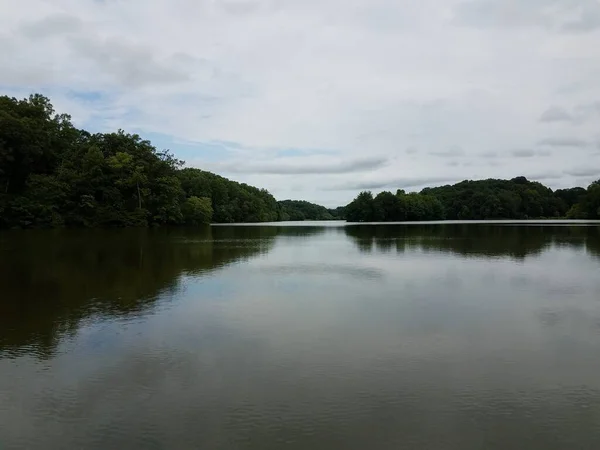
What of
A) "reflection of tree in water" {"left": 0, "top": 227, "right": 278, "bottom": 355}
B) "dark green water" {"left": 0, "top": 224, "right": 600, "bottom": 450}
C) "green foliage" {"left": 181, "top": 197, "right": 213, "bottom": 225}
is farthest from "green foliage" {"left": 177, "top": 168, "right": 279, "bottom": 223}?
"dark green water" {"left": 0, "top": 224, "right": 600, "bottom": 450}

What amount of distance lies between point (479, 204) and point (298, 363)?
128627mm

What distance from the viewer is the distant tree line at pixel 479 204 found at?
119 meters

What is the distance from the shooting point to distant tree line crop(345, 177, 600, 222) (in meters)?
119

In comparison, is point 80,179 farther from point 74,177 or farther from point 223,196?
point 223,196

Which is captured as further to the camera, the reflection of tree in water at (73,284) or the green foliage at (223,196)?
the green foliage at (223,196)

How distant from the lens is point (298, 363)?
25.5 feet

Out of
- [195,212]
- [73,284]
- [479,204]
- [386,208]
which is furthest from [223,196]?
[73,284]

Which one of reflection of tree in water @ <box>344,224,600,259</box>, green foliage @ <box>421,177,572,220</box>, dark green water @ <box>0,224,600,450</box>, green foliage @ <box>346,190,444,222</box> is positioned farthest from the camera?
green foliage @ <box>421,177,572,220</box>

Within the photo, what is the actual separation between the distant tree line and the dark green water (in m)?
104

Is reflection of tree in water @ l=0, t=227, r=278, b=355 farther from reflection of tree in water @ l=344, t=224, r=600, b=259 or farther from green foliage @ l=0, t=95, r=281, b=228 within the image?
green foliage @ l=0, t=95, r=281, b=228

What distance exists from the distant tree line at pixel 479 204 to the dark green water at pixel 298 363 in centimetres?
10448

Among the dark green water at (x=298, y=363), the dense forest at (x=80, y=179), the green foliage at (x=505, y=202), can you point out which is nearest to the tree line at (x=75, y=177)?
the dense forest at (x=80, y=179)

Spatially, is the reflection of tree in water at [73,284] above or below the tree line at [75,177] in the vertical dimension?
below

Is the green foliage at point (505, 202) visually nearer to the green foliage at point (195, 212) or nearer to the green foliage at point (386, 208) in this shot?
the green foliage at point (386, 208)
